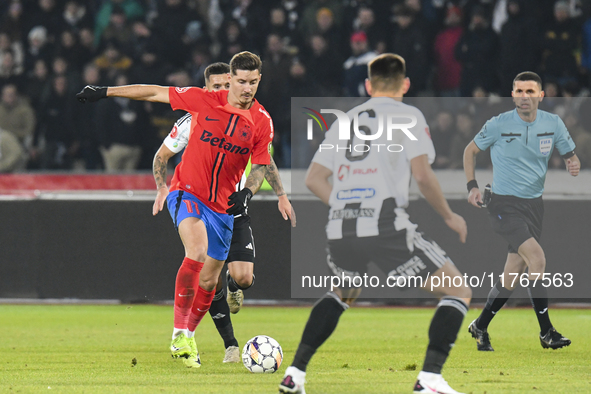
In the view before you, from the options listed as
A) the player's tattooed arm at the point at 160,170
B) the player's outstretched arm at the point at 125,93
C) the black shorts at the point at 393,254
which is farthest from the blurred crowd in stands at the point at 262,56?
the black shorts at the point at 393,254

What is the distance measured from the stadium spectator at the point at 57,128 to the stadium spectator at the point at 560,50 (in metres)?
7.00

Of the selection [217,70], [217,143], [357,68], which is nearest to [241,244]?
[217,143]

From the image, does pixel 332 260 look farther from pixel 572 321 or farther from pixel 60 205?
pixel 60 205

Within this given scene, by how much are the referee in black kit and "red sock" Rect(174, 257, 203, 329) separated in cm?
270

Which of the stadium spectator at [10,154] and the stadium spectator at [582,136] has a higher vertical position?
the stadium spectator at [582,136]

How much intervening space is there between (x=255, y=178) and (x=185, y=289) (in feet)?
3.32

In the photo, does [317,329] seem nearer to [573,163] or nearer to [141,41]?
[573,163]

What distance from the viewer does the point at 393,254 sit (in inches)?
192

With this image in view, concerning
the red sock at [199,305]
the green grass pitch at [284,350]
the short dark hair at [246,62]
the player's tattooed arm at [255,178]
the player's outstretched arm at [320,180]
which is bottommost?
the green grass pitch at [284,350]

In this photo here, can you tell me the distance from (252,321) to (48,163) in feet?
17.9

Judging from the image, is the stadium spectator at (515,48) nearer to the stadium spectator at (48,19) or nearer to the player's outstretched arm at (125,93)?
the player's outstretched arm at (125,93)

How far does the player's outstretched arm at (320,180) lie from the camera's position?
5.23 metres

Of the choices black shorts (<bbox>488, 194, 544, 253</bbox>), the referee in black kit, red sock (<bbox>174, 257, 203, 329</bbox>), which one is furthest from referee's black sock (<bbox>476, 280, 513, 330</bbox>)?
red sock (<bbox>174, 257, 203, 329</bbox>)

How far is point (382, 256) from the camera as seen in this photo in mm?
4898
